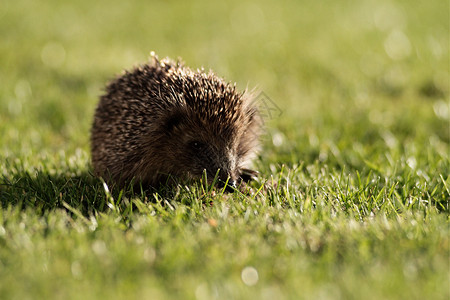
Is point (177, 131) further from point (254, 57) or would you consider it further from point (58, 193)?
point (254, 57)

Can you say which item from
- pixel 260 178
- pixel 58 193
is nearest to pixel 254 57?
pixel 260 178

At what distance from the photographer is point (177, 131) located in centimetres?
449

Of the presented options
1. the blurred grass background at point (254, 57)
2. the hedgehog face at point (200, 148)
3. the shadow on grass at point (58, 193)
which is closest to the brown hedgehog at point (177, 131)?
the hedgehog face at point (200, 148)

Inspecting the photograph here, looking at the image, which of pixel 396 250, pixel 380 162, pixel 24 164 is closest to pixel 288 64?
pixel 380 162

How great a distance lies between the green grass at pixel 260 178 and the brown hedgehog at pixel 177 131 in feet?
0.79

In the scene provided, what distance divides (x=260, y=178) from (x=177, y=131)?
83 centimetres

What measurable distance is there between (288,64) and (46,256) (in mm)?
6277

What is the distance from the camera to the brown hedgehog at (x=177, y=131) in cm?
439

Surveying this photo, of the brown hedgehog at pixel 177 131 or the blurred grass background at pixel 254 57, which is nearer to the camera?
the brown hedgehog at pixel 177 131

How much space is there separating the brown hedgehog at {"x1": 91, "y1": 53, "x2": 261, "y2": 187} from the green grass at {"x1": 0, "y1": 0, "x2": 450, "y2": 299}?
0.24 meters

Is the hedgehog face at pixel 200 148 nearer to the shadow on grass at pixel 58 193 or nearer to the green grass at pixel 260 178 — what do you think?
the green grass at pixel 260 178

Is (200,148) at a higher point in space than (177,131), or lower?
lower

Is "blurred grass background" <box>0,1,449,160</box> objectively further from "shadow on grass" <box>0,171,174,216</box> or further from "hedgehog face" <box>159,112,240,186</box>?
"hedgehog face" <box>159,112,240,186</box>

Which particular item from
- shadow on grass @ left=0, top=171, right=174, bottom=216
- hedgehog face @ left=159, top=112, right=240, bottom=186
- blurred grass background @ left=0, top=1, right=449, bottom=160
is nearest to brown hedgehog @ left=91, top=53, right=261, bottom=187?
hedgehog face @ left=159, top=112, right=240, bottom=186
